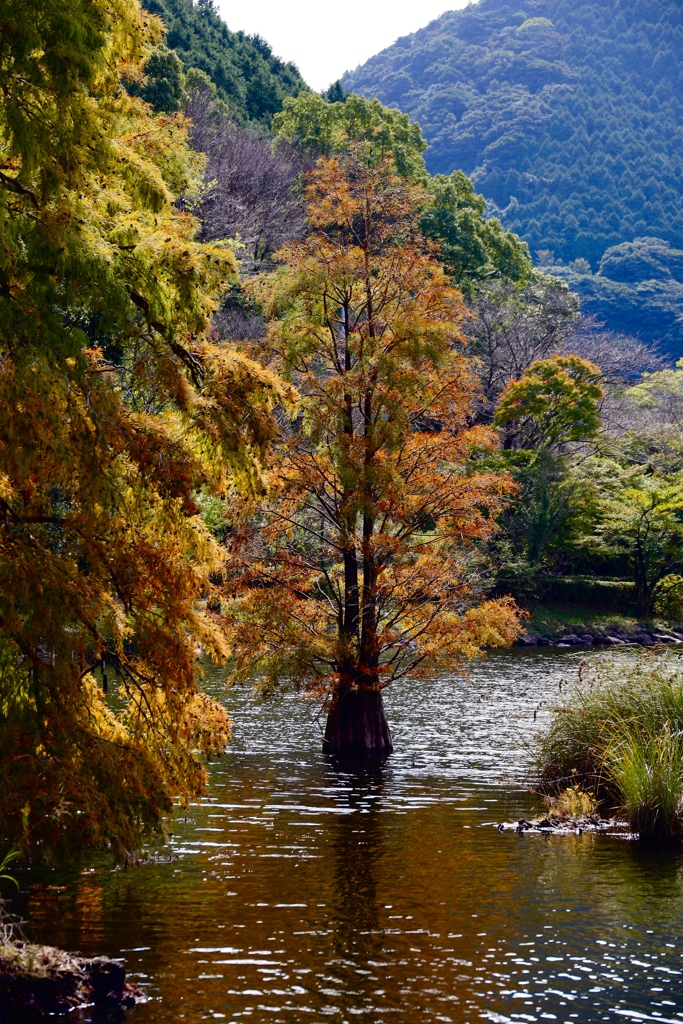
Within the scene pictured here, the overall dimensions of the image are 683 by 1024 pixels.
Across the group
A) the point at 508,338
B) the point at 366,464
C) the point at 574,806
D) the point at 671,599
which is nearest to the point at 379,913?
the point at 574,806

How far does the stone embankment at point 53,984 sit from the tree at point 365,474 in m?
12.0

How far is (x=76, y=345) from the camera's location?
880cm

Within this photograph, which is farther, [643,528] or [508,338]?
[508,338]

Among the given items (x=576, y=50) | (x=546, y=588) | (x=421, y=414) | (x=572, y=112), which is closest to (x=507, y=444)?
(x=546, y=588)

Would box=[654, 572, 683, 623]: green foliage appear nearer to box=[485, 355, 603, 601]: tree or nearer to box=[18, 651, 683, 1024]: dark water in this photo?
box=[485, 355, 603, 601]: tree

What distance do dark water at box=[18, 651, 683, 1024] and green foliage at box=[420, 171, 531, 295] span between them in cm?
4298

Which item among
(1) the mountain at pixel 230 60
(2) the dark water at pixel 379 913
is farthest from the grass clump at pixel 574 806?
(1) the mountain at pixel 230 60

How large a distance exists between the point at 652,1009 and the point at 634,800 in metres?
5.65

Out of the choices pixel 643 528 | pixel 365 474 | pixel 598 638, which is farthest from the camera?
pixel 643 528

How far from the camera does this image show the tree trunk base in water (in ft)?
69.9

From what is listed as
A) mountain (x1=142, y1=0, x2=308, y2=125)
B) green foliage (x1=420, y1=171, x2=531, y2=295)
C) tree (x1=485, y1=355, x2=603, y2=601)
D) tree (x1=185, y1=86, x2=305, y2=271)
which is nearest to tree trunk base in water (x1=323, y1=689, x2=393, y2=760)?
tree (x1=485, y1=355, x2=603, y2=601)

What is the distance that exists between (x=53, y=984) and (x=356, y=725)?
43.2 ft

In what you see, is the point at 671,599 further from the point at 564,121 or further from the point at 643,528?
the point at 564,121

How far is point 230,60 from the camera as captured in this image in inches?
2862
